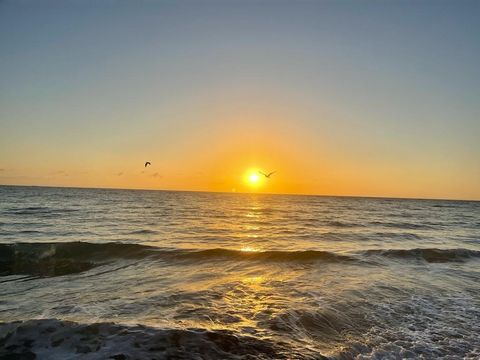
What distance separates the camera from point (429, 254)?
1781 centimetres

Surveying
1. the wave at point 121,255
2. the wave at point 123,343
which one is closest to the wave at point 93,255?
the wave at point 121,255

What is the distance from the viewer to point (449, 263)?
16.0 meters

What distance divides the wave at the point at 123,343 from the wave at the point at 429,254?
506 inches

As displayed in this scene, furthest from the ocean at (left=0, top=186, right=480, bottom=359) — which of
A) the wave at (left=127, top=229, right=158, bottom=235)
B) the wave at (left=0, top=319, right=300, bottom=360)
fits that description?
the wave at (left=127, top=229, right=158, bottom=235)

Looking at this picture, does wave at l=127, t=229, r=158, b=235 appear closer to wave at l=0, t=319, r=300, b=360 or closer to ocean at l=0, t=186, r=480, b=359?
ocean at l=0, t=186, r=480, b=359

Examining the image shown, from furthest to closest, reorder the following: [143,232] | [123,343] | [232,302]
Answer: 1. [143,232]
2. [232,302]
3. [123,343]

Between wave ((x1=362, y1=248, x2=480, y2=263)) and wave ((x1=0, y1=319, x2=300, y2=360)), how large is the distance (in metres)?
12.9

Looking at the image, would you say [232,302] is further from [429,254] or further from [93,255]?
[429,254]

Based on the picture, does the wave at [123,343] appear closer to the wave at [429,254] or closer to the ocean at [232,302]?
the ocean at [232,302]

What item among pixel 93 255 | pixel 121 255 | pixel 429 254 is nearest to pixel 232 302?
pixel 121 255

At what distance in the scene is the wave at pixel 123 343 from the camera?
5605 millimetres

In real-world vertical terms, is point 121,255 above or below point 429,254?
below

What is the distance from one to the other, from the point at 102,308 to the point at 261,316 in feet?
12.6

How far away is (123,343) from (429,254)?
669 inches
